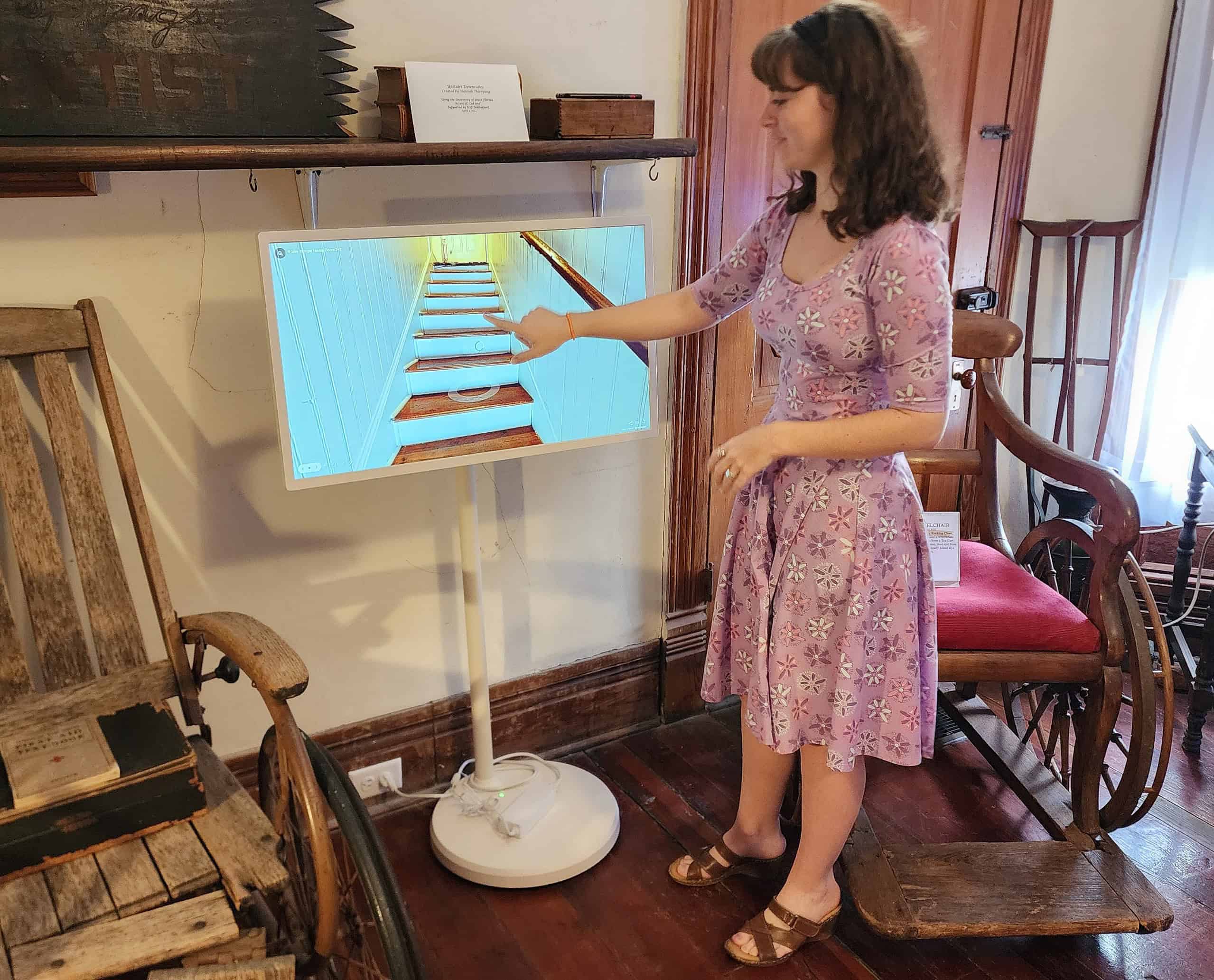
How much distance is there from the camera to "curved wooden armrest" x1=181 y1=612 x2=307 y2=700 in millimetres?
1328

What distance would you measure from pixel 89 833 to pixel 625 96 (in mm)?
1415

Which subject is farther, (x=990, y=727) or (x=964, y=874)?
(x=990, y=727)

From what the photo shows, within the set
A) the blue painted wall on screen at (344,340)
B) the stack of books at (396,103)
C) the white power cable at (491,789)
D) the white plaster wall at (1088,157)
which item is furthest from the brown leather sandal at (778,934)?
the white plaster wall at (1088,157)

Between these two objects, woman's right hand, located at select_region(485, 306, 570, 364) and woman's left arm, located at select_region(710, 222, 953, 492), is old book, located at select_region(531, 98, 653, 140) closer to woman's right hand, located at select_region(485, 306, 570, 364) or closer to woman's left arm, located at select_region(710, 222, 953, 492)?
woman's right hand, located at select_region(485, 306, 570, 364)

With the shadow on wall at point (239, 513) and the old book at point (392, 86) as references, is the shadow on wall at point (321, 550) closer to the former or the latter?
the shadow on wall at point (239, 513)

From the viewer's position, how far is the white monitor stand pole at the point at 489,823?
1921 millimetres

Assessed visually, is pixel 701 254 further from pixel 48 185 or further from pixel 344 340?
pixel 48 185

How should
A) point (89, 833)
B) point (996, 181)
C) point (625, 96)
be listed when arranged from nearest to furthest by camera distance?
point (89, 833) < point (625, 96) < point (996, 181)

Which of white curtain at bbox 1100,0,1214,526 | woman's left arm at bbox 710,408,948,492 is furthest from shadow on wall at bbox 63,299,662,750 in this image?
white curtain at bbox 1100,0,1214,526

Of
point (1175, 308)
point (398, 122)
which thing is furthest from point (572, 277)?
point (1175, 308)

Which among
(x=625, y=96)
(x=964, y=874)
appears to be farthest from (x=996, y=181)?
(x=964, y=874)

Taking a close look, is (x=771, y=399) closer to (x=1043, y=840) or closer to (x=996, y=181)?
(x=996, y=181)

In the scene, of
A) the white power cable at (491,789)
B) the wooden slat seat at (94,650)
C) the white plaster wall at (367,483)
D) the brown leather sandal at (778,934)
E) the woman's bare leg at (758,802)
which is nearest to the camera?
the wooden slat seat at (94,650)

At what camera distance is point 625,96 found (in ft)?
5.81
